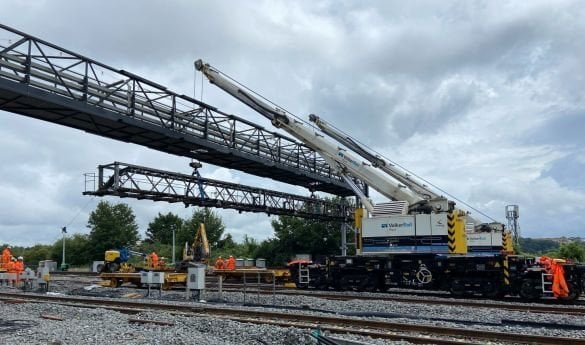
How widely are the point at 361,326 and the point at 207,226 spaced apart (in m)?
62.7

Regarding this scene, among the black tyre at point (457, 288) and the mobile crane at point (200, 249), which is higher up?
the mobile crane at point (200, 249)

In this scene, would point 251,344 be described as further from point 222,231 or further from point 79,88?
point 222,231

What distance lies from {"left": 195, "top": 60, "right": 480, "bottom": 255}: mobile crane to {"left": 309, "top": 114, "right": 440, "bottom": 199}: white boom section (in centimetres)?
7

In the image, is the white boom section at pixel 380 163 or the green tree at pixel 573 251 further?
the green tree at pixel 573 251

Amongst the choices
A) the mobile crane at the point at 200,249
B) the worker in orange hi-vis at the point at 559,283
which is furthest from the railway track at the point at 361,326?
the mobile crane at the point at 200,249

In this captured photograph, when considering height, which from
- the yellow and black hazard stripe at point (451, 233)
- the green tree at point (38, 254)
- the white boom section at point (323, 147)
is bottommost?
the green tree at point (38, 254)

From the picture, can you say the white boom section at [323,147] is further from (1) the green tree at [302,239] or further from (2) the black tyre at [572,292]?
(1) the green tree at [302,239]

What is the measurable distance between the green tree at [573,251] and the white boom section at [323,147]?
963 inches

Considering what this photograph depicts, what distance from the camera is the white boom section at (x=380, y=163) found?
22303 millimetres

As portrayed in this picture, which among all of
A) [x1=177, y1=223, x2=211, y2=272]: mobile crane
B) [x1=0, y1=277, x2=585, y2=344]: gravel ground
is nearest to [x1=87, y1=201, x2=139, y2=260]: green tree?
[x1=177, y1=223, x2=211, y2=272]: mobile crane

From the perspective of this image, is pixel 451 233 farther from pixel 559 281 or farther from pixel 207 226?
pixel 207 226

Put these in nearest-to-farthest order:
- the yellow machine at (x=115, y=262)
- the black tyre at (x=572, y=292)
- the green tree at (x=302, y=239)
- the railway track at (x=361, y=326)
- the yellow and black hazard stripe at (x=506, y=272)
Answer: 1. the railway track at (x=361, y=326)
2. the black tyre at (x=572, y=292)
3. the yellow and black hazard stripe at (x=506, y=272)
4. the yellow machine at (x=115, y=262)
5. the green tree at (x=302, y=239)

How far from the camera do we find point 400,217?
20.3 metres

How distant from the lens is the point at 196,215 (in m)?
74.0
